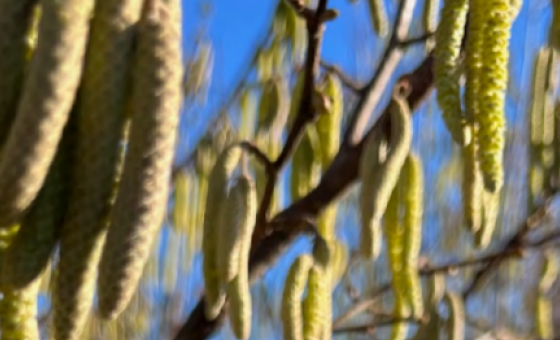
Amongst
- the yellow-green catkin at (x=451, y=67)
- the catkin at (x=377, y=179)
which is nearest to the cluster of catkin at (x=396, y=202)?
the catkin at (x=377, y=179)

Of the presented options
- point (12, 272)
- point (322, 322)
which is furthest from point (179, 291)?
point (12, 272)

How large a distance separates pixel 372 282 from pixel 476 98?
59.0 inches

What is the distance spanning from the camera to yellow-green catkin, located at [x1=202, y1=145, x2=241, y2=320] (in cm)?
70

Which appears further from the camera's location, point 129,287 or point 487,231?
point 487,231

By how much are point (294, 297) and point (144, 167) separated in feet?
1.37

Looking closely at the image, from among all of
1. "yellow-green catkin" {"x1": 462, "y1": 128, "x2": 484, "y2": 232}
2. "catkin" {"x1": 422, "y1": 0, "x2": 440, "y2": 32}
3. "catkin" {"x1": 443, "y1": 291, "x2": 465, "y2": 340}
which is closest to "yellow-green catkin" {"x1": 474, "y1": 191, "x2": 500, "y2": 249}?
"yellow-green catkin" {"x1": 462, "y1": 128, "x2": 484, "y2": 232}

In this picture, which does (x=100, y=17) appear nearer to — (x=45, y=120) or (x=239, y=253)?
(x=45, y=120)

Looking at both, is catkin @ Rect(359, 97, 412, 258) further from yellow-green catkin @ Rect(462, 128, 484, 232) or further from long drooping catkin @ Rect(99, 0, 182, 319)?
long drooping catkin @ Rect(99, 0, 182, 319)

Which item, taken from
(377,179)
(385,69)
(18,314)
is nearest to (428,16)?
(385,69)

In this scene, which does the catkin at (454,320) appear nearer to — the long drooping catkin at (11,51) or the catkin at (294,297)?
the catkin at (294,297)

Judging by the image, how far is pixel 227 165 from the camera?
77 cm

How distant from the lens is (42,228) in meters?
0.38

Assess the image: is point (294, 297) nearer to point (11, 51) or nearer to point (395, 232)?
point (395, 232)

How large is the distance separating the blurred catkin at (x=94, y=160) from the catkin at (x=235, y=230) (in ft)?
0.92
